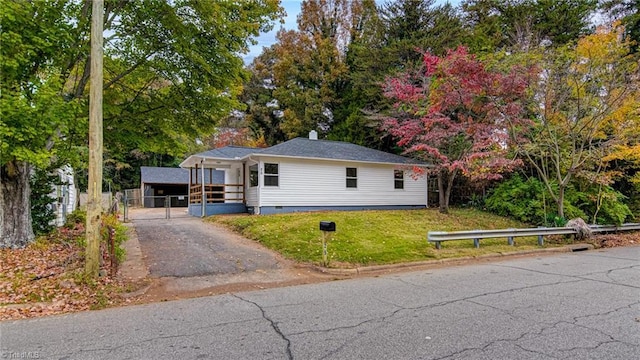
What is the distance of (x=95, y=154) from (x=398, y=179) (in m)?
15.7

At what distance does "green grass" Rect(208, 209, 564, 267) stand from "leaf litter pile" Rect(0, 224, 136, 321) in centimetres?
413

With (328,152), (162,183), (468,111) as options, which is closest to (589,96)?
(468,111)

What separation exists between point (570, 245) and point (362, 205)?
358 inches

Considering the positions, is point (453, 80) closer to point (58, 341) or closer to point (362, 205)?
point (362, 205)

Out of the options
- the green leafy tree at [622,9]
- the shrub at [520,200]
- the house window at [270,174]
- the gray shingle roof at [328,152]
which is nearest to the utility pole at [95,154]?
the gray shingle roof at [328,152]

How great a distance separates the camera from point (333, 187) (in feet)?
57.7

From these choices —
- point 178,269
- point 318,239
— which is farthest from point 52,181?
point 318,239

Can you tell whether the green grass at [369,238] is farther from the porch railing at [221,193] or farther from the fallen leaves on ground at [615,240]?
the porch railing at [221,193]

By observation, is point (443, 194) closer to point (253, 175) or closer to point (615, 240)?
point (615, 240)

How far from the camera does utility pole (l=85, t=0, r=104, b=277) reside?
6293 mm

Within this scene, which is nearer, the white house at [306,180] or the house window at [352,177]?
the white house at [306,180]

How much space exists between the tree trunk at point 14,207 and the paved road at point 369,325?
5056 millimetres

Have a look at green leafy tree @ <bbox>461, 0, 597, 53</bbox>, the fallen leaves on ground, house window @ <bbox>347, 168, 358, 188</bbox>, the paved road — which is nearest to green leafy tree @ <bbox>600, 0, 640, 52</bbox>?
green leafy tree @ <bbox>461, 0, 597, 53</bbox>

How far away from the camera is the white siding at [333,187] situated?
1622 cm
